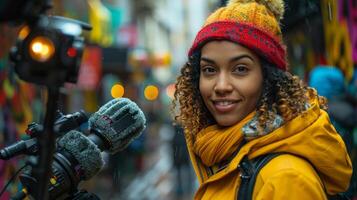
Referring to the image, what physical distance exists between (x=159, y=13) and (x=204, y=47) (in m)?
50.0

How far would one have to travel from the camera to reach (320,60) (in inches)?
367

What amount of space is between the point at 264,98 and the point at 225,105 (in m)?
0.16

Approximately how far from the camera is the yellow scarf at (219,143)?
2.62 metres

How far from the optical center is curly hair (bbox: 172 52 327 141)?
2631 mm

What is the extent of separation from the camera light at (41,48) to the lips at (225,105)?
0.97 metres

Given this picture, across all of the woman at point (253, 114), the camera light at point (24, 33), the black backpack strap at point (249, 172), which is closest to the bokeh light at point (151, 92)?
the woman at point (253, 114)

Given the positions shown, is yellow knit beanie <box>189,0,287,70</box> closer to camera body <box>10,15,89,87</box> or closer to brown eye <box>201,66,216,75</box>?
brown eye <box>201,66,216,75</box>

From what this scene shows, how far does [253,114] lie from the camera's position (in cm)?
270

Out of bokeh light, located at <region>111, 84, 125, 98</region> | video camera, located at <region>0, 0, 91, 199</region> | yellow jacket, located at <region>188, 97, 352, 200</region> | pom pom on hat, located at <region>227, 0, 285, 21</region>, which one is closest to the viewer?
video camera, located at <region>0, 0, 91, 199</region>

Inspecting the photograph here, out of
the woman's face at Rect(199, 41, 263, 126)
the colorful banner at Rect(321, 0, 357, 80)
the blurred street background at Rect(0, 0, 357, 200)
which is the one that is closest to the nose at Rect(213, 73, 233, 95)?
the woman's face at Rect(199, 41, 263, 126)

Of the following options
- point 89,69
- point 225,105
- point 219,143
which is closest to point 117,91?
point 89,69

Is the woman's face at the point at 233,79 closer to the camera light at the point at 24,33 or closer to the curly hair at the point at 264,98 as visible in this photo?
the curly hair at the point at 264,98

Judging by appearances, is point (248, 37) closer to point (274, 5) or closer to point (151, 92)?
point (274, 5)

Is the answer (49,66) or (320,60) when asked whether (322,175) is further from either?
(320,60)
